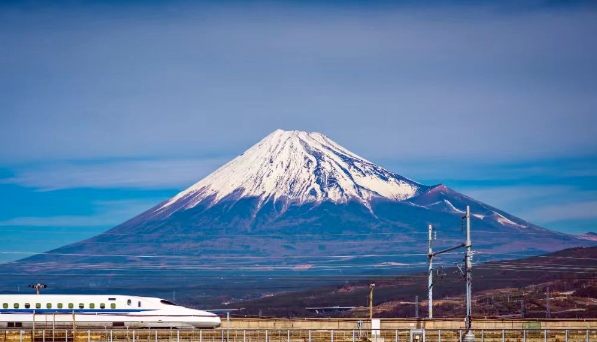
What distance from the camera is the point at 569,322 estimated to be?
11069 centimetres

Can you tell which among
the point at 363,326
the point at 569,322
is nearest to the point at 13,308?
the point at 363,326

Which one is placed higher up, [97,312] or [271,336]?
[97,312]

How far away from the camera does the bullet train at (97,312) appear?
108 metres

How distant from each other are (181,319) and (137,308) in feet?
12.7

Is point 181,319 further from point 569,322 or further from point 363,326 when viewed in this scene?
point 569,322

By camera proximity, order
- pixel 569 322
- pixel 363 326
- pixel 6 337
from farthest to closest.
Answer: pixel 569 322 → pixel 363 326 → pixel 6 337

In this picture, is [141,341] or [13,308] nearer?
[141,341]

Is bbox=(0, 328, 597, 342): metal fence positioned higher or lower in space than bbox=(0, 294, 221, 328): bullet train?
lower

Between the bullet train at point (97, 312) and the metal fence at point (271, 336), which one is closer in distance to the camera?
the metal fence at point (271, 336)

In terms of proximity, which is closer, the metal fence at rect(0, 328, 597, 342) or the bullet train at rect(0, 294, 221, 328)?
the metal fence at rect(0, 328, 597, 342)

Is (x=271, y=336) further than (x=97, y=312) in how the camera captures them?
No

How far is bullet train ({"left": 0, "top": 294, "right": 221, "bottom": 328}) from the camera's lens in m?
108

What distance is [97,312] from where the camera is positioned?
4338 inches

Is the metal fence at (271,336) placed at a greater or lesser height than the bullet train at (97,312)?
lesser
